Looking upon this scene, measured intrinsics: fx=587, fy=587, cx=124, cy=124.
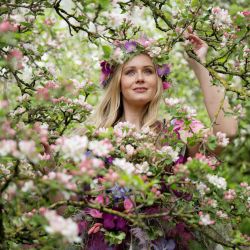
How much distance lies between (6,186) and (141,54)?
5.43ft

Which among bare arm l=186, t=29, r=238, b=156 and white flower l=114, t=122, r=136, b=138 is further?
bare arm l=186, t=29, r=238, b=156

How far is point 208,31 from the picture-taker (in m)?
3.17

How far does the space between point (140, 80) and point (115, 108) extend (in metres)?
0.30

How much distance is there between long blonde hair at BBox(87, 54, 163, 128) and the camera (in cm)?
346

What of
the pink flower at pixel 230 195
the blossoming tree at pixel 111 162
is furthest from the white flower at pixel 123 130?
the pink flower at pixel 230 195

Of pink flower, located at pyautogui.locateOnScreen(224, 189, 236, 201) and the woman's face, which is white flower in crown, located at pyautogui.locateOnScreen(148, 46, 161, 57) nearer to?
the woman's face

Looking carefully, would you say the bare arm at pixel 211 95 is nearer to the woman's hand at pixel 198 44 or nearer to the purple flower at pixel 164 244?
the woman's hand at pixel 198 44

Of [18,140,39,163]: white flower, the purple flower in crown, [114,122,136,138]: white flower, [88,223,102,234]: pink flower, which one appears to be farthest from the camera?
the purple flower in crown

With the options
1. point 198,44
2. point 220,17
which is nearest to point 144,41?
point 198,44

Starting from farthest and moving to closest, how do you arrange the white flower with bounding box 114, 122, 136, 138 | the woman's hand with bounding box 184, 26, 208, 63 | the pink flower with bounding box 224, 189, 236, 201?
1. the woman's hand with bounding box 184, 26, 208, 63
2. the white flower with bounding box 114, 122, 136, 138
3. the pink flower with bounding box 224, 189, 236, 201

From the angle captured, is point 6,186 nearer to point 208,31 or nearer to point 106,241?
point 106,241

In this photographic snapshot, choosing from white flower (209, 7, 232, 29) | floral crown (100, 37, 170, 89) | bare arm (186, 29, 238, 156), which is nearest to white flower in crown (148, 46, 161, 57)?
floral crown (100, 37, 170, 89)

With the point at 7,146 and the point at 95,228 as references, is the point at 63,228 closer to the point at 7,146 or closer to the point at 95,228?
the point at 7,146

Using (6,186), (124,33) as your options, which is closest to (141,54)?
(124,33)
